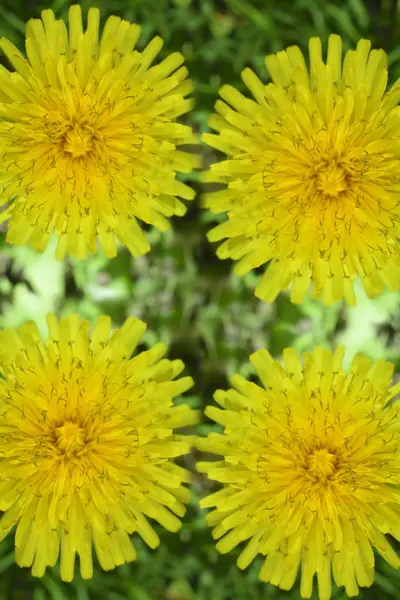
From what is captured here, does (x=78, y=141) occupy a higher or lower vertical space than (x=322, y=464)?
higher

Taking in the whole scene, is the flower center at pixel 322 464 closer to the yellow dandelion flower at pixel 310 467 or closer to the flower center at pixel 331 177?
the yellow dandelion flower at pixel 310 467

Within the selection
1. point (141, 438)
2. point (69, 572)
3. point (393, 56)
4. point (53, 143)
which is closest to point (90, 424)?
point (141, 438)

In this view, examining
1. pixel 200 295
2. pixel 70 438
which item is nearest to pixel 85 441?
pixel 70 438

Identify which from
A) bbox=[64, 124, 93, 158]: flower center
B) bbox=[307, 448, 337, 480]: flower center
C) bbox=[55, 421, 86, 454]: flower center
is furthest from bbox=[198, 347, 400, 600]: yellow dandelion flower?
bbox=[64, 124, 93, 158]: flower center

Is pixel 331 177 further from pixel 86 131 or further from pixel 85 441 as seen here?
pixel 85 441

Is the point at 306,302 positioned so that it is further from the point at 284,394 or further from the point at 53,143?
the point at 53,143

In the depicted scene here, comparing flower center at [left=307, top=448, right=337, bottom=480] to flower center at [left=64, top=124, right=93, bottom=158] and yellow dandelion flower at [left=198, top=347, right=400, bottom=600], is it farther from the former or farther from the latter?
flower center at [left=64, top=124, right=93, bottom=158]

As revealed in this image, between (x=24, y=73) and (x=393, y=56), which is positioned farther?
(x=393, y=56)
